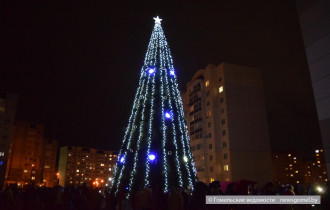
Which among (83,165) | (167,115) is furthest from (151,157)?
(83,165)

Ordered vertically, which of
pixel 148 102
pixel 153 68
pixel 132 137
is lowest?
pixel 132 137

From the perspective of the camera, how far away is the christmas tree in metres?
17.3

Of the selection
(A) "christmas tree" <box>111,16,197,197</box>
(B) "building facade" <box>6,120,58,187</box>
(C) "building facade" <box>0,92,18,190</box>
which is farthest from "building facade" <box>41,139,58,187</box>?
(A) "christmas tree" <box>111,16,197,197</box>

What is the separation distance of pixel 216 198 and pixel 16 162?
4297 inches

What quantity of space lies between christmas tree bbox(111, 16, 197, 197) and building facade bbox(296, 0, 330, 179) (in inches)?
313

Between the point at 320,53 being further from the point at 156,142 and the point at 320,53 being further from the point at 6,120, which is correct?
the point at 6,120

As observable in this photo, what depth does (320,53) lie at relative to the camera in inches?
583

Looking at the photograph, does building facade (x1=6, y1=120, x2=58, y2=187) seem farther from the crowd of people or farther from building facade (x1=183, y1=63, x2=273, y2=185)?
the crowd of people

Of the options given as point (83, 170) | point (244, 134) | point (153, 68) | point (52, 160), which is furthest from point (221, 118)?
point (83, 170)

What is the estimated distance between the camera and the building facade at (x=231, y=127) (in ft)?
171

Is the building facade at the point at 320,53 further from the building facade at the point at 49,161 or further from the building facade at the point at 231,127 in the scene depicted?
the building facade at the point at 49,161

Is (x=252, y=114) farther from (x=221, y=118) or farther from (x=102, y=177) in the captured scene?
(x=102, y=177)

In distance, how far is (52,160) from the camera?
137875mm

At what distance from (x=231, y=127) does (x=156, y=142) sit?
38.0 meters
